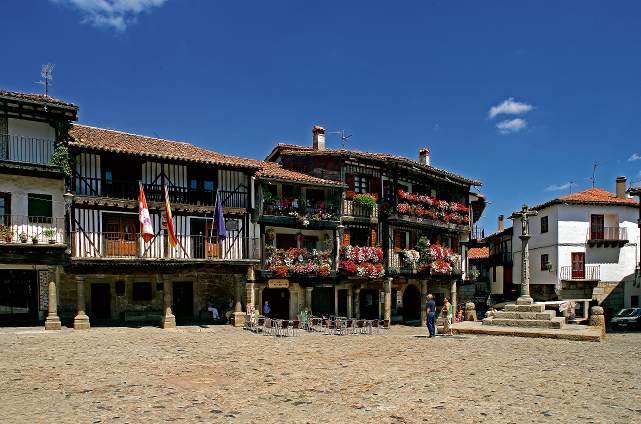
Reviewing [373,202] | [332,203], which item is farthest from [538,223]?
[332,203]

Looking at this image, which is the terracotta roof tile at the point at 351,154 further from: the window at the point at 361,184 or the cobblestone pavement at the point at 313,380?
the cobblestone pavement at the point at 313,380

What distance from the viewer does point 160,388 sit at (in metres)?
11.9

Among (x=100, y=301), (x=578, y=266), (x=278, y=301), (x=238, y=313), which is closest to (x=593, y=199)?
(x=578, y=266)

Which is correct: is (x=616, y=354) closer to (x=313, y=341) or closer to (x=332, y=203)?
(x=313, y=341)

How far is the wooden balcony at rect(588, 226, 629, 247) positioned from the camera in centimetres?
3638

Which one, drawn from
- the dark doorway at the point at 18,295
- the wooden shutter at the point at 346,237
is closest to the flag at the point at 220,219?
the wooden shutter at the point at 346,237

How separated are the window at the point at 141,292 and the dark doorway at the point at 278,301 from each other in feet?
21.6

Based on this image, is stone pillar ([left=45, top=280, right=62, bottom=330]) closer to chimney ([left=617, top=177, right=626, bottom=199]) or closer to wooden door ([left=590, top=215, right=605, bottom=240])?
wooden door ([left=590, top=215, right=605, bottom=240])

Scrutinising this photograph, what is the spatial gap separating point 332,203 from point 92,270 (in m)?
13.5

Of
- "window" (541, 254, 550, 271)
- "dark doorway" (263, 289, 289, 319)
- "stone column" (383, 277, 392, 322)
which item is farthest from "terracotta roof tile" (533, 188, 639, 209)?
"dark doorway" (263, 289, 289, 319)

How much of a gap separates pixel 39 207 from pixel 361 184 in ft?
58.7

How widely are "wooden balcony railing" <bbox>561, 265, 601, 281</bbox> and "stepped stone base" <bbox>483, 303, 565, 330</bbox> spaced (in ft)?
46.7

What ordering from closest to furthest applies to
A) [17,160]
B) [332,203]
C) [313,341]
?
[313,341] < [17,160] < [332,203]

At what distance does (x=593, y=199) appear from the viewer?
37.9 metres
